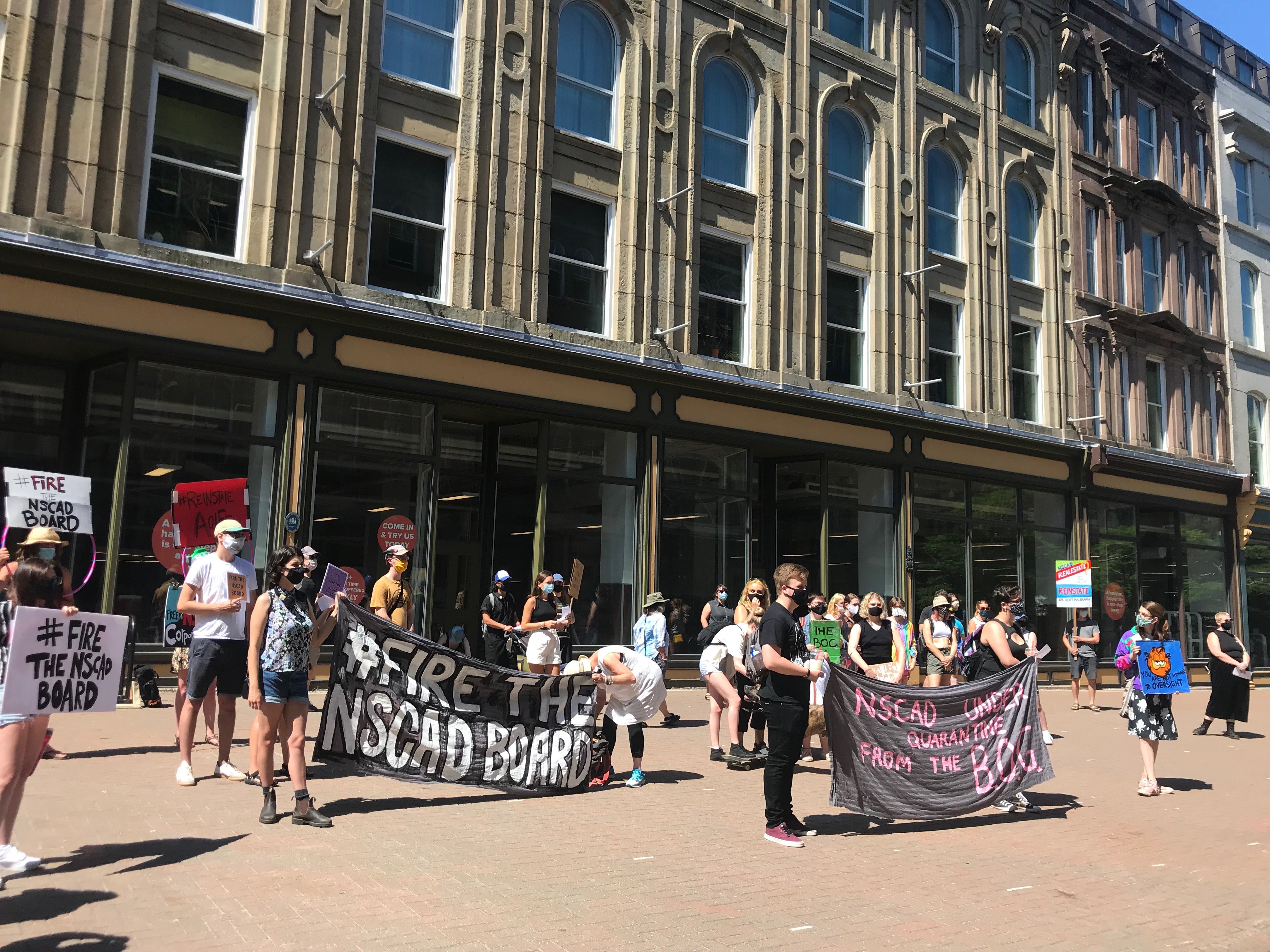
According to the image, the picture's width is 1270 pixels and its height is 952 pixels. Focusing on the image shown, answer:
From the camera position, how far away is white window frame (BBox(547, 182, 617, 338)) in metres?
18.8

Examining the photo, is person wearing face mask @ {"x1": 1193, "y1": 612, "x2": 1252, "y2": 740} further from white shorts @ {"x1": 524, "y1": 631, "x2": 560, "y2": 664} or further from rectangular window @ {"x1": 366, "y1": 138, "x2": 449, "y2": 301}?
rectangular window @ {"x1": 366, "y1": 138, "x2": 449, "y2": 301}

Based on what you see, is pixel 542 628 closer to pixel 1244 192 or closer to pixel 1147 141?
pixel 1147 141

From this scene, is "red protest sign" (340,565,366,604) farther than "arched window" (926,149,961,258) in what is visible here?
No

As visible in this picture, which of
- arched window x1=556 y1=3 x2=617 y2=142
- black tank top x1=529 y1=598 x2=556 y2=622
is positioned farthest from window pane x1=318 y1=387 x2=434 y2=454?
arched window x1=556 y1=3 x2=617 y2=142

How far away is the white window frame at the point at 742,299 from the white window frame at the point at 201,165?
26.2 ft

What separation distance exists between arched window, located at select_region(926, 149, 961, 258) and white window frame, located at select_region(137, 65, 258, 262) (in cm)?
1517

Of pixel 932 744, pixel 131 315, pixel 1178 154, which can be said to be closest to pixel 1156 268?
pixel 1178 154

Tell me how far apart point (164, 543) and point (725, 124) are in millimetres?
13120

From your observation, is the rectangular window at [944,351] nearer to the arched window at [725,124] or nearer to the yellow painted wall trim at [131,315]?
the arched window at [725,124]

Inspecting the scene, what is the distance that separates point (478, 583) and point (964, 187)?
1546 cm

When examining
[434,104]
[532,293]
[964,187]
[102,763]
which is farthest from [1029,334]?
Result: [102,763]

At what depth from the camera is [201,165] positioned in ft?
50.4

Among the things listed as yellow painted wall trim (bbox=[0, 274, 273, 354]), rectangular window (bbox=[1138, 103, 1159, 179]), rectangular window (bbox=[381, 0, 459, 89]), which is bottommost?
yellow painted wall trim (bbox=[0, 274, 273, 354])

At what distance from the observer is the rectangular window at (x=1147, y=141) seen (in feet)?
101
